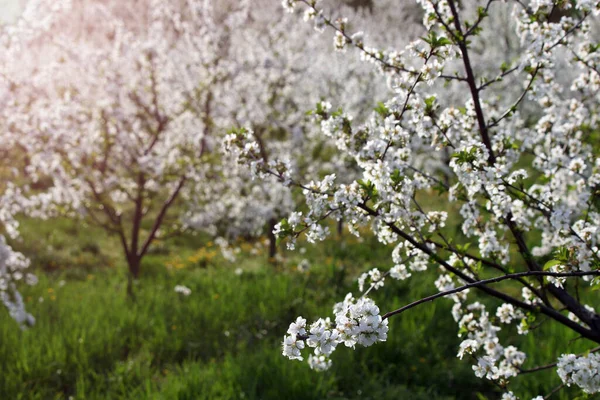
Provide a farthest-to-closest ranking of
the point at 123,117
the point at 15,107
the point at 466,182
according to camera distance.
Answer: the point at 123,117, the point at 15,107, the point at 466,182

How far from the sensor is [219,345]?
16.8 ft

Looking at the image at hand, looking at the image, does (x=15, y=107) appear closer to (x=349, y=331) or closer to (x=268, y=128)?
(x=268, y=128)

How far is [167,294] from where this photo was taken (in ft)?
20.9

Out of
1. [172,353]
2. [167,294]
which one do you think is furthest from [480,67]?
[172,353]

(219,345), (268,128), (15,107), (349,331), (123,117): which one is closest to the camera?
(349,331)

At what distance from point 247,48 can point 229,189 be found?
2.76 meters

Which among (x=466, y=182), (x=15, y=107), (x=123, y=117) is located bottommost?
(x=466, y=182)

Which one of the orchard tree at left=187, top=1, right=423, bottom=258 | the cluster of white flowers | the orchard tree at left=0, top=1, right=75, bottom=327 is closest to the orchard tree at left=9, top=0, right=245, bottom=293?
the orchard tree at left=0, top=1, right=75, bottom=327

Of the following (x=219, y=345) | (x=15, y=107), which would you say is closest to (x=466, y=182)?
(x=219, y=345)

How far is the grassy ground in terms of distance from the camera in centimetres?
404

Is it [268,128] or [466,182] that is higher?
[268,128]

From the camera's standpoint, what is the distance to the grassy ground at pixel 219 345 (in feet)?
13.3

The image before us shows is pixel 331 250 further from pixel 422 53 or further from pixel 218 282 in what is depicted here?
pixel 422 53

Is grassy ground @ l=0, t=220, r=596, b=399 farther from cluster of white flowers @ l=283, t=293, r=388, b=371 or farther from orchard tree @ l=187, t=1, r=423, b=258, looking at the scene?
cluster of white flowers @ l=283, t=293, r=388, b=371
